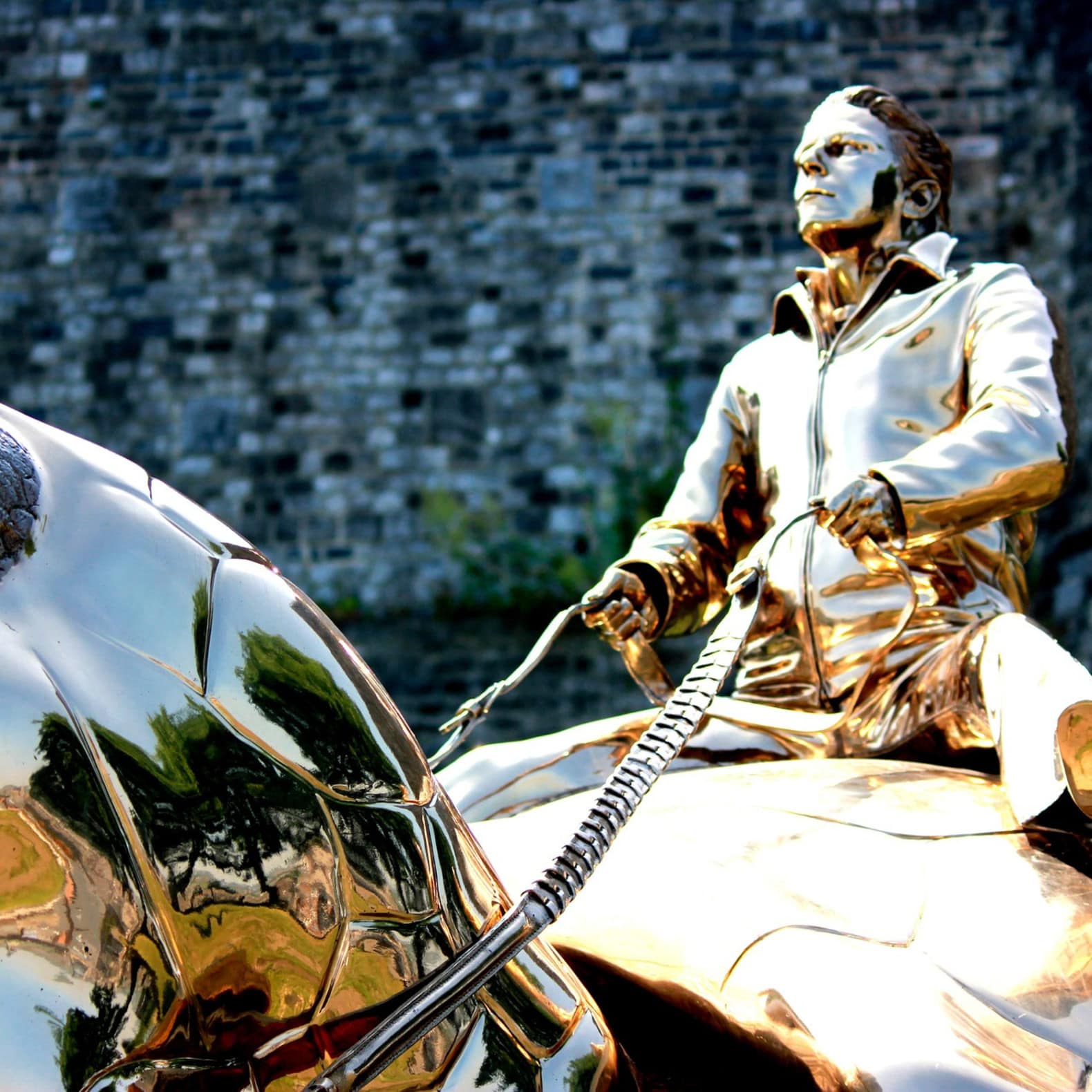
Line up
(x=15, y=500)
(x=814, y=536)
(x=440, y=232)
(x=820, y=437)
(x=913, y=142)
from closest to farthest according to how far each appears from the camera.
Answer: (x=15, y=500) → (x=814, y=536) → (x=820, y=437) → (x=913, y=142) → (x=440, y=232)

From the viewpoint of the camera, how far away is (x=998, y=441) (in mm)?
2260

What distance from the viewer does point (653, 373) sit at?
456 inches

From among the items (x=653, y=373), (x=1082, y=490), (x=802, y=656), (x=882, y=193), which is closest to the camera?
(x=802, y=656)

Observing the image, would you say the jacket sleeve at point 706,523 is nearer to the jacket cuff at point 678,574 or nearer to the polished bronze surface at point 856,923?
the jacket cuff at point 678,574

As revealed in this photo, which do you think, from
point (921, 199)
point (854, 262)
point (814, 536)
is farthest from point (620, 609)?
point (921, 199)

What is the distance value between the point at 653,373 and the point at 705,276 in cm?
79

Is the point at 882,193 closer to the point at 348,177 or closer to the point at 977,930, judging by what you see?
the point at 977,930

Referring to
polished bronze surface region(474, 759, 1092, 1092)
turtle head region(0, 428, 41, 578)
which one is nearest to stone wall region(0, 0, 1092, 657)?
polished bronze surface region(474, 759, 1092, 1092)

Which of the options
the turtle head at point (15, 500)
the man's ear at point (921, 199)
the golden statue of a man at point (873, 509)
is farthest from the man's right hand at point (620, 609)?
the turtle head at point (15, 500)

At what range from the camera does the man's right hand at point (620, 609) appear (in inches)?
99.7

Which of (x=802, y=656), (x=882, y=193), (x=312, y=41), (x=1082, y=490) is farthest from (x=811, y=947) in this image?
(x=312, y=41)

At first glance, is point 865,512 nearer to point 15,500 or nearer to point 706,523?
point 706,523

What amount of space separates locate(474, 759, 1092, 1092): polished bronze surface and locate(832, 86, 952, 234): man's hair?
3.81 feet

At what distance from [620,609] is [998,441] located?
61 cm
